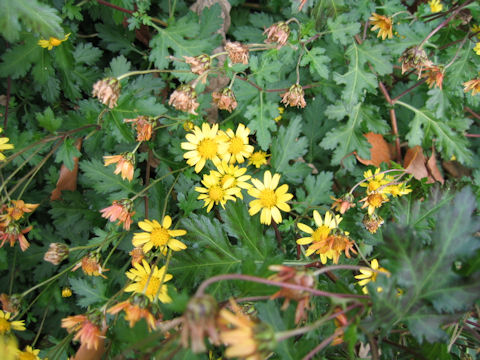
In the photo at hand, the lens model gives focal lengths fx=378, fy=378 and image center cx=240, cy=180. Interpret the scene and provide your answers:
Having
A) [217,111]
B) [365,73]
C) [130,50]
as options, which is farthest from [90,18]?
[365,73]

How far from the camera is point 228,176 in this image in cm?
217

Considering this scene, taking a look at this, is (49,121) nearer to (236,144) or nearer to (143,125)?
(143,125)

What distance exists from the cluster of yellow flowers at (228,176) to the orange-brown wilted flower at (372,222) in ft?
1.39

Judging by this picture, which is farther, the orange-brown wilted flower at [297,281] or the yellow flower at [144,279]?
the yellow flower at [144,279]

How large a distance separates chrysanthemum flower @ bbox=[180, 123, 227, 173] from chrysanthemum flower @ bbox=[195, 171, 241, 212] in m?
0.10

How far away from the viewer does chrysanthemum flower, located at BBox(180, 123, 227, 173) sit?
2152 millimetres

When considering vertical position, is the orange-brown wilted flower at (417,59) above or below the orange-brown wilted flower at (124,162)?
above

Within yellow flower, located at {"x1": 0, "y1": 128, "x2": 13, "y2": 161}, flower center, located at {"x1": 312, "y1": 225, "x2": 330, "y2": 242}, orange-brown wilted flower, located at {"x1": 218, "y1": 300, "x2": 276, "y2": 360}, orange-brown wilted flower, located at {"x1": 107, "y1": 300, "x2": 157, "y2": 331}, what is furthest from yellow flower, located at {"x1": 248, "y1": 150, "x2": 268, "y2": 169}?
orange-brown wilted flower, located at {"x1": 218, "y1": 300, "x2": 276, "y2": 360}

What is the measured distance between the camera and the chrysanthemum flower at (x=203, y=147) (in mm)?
2152

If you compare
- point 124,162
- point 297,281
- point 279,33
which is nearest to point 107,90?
point 124,162

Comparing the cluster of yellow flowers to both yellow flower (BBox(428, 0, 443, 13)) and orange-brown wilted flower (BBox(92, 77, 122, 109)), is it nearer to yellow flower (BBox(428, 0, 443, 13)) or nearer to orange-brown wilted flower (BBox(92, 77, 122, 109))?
orange-brown wilted flower (BBox(92, 77, 122, 109))

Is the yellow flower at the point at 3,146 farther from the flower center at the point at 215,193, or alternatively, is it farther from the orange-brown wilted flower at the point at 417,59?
the orange-brown wilted flower at the point at 417,59

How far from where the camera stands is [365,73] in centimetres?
227

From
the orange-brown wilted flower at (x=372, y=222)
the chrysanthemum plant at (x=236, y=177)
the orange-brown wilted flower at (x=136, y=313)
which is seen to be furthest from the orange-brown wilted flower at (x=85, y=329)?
the orange-brown wilted flower at (x=372, y=222)
